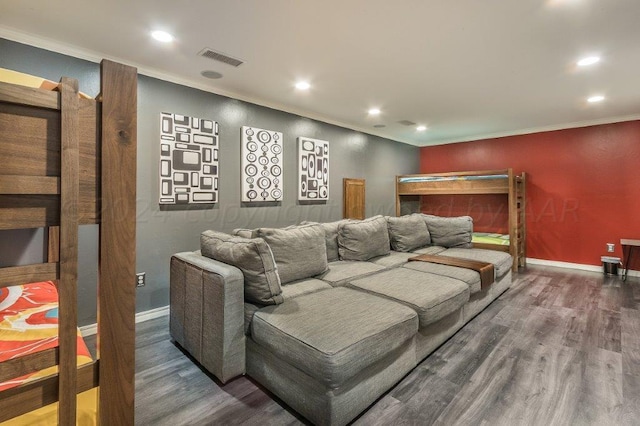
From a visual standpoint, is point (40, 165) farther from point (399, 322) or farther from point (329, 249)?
point (329, 249)

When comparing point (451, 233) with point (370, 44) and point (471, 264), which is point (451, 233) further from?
point (370, 44)

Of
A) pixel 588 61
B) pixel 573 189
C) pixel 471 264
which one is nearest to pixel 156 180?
pixel 471 264

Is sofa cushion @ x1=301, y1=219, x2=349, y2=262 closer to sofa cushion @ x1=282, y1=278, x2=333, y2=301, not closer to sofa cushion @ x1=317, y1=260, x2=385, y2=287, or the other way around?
sofa cushion @ x1=317, y1=260, x2=385, y2=287

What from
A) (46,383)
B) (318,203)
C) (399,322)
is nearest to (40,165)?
(46,383)

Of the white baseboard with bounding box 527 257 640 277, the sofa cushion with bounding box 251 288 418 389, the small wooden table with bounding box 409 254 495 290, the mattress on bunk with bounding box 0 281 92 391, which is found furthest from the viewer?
the white baseboard with bounding box 527 257 640 277

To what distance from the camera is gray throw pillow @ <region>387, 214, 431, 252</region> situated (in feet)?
12.4

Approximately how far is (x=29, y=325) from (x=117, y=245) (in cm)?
110

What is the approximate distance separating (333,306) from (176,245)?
2.00 metres

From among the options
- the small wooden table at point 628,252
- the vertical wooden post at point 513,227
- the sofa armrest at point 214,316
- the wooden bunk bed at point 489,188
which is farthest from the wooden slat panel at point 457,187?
the sofa armrest at point 214,316

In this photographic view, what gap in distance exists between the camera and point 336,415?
1502mm

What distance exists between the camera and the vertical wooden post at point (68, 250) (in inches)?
28.0

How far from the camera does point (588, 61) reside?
280cm

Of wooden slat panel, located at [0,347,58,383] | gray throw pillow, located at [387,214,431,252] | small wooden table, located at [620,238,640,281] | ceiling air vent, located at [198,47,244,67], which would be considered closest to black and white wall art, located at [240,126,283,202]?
ceiling air vent, located at [198,47,244,67]

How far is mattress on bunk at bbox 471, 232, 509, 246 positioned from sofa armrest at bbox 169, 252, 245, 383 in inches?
164
